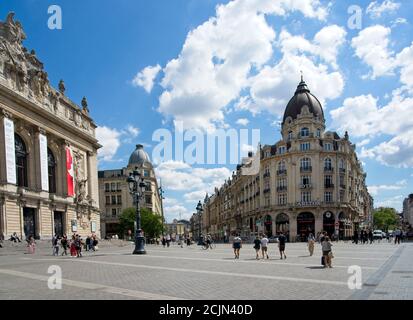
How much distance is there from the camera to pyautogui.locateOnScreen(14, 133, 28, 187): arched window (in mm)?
39750

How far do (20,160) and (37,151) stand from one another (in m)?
2.05

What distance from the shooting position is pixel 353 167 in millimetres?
74562

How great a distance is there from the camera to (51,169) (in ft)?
155

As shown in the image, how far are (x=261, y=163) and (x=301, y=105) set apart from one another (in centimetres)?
1303

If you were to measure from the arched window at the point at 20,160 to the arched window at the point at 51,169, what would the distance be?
5.67m

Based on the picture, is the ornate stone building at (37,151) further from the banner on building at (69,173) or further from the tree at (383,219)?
the tree at (383,219)

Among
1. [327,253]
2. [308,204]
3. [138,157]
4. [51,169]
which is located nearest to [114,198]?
[138,157]

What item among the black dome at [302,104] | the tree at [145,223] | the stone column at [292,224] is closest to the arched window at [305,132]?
the black dome at [302,104]

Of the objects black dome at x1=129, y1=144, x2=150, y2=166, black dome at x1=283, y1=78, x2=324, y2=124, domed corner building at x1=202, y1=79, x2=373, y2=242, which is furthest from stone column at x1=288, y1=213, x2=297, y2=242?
black dome at x1=129, y1=144, x2=150, y2=166

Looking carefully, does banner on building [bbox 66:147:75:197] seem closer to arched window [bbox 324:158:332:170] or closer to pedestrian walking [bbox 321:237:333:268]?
pedestrian walking [bbox 321:237:333:268]

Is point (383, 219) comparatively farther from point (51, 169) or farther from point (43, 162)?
point (43, 162)

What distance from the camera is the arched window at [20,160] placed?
130ft
